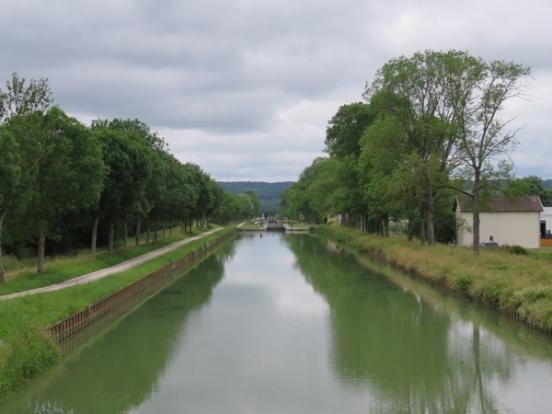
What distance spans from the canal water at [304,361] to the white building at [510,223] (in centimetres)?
2427

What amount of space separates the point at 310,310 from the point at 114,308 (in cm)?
846

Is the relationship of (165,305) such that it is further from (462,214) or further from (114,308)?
(462,214)

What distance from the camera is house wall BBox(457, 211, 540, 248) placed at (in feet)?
179

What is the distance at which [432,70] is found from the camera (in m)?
42.8

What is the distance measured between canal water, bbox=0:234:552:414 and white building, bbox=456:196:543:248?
24.3 m

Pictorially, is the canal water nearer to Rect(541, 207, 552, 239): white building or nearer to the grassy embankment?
the grassy embankment

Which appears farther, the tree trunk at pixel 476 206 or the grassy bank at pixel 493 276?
the tree trunk at pixel 476 206

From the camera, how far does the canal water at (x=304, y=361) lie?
15516 mm

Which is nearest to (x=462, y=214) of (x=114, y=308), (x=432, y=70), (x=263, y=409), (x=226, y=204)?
(x=432, y=70)

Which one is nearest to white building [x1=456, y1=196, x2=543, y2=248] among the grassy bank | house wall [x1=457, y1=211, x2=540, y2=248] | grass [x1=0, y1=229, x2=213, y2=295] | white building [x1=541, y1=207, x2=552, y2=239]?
house wall [x1=457, y1=211, x2=540, y2=248]

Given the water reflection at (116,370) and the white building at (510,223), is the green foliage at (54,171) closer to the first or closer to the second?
the water reflection at (116,370)

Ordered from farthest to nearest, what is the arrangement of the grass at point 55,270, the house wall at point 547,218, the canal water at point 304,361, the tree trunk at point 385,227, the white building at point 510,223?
the tree trunk at point 385,227 → the house wall at point 547,218 → the white building at point 510,223 → the grass at point 55,270 → the canal water at point 304,361

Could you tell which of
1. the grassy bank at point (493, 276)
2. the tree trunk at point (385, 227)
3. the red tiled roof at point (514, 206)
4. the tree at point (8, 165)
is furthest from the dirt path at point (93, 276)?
Result: the red tiled roof at point (514, 206)

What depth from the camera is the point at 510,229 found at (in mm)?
55125
